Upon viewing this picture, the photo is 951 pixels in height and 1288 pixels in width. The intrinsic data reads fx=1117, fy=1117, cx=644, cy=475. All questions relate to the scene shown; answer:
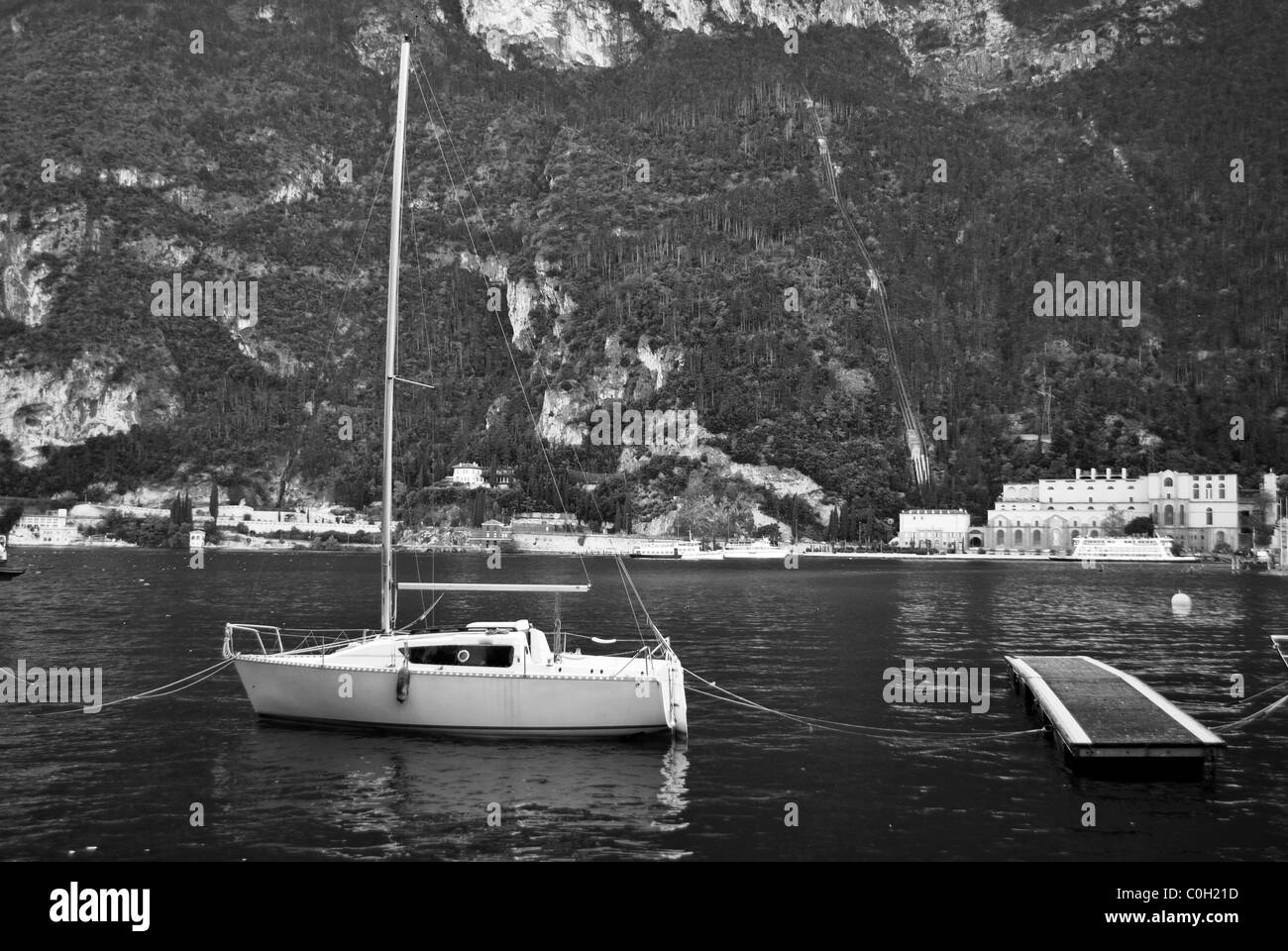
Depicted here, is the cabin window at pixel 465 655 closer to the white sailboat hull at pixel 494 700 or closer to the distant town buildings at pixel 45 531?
the white sailboat hull at pixel 494 700

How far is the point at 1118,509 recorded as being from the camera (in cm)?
17788

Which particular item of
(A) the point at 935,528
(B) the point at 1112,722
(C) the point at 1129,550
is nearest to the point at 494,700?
(B) the point at 1112,722

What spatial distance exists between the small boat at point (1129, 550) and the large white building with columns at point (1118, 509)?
37.9 ft

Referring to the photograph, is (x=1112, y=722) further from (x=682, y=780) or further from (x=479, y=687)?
(x=479, y=687)

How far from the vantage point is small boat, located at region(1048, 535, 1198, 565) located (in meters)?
156

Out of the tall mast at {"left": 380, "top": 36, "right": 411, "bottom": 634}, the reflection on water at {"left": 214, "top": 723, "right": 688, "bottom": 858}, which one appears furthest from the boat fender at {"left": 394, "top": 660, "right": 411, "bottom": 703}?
the tall mast at {"left": 380, "top": 36, "right": 411, "bottom": 634}

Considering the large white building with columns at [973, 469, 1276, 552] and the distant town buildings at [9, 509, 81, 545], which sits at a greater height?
the large white building with columns at [973, 469, 1276, 552]

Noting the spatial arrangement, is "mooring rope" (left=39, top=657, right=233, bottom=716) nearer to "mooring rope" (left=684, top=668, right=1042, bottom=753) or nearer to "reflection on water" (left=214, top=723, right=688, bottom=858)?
"reflection on water" (left=214, top=723, right=688, bottom=858)

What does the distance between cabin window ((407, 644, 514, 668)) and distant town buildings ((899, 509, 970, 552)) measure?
519 feet

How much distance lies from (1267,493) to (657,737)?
178 meters
